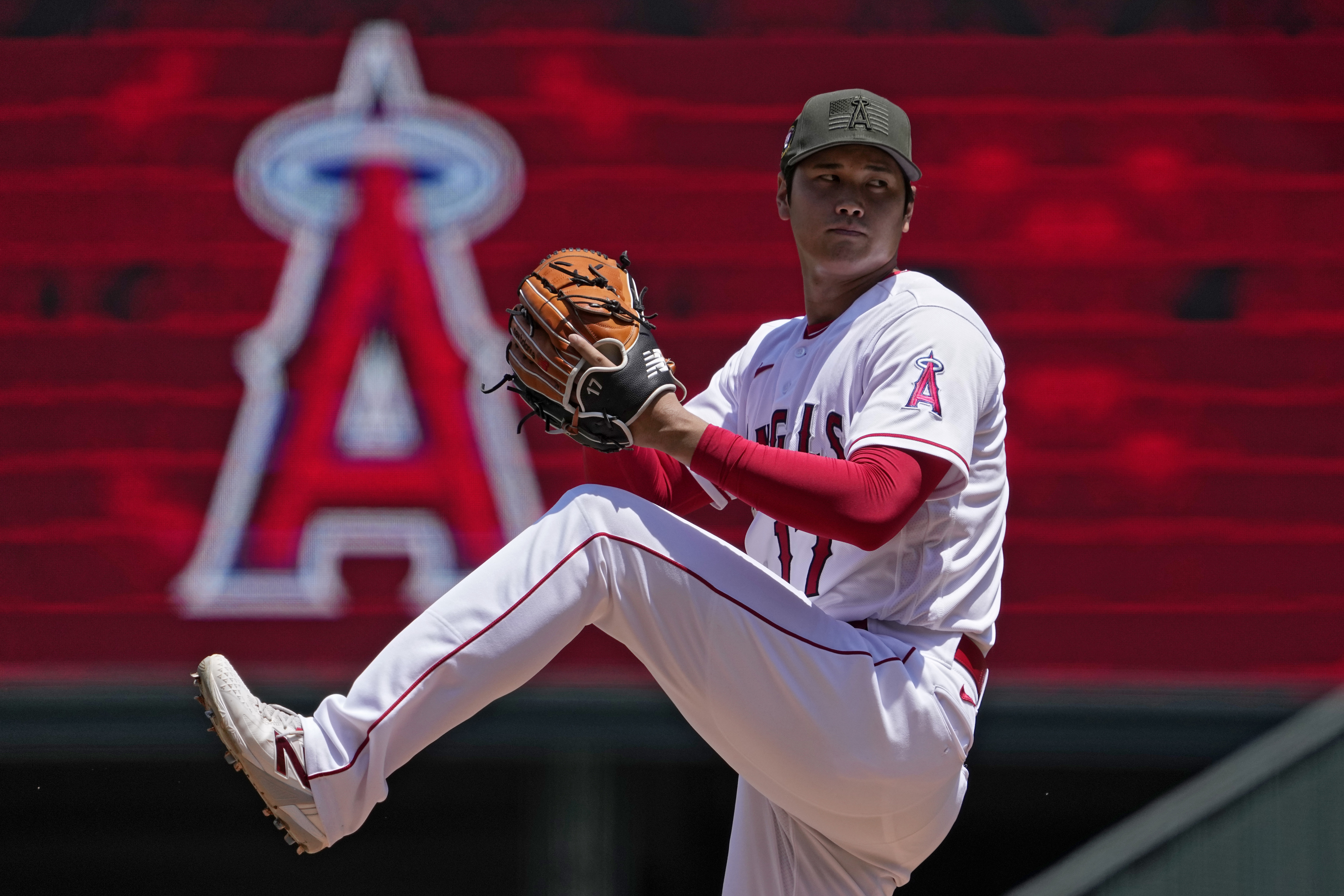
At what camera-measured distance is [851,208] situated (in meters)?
2.22

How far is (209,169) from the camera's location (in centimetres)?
379

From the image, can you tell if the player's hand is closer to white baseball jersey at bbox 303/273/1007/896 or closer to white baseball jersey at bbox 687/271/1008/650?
white baseball jersey at bbox 303/273/1007/896

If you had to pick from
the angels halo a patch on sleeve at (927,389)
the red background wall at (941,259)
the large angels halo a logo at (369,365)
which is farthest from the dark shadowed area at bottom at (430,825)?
the angels halo a patch on sleeve at (927,389)

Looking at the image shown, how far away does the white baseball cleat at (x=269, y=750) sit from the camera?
5.85 ft

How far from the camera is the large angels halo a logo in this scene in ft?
12.1

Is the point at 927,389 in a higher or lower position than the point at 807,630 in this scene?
higher

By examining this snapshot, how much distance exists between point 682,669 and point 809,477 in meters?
0.33

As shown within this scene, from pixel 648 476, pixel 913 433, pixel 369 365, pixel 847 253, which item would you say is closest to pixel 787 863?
pixel 648 476

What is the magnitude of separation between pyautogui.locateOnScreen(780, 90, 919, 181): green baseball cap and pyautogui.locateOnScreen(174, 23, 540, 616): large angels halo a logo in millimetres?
1662

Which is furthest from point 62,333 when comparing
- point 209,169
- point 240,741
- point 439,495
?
point 240,741

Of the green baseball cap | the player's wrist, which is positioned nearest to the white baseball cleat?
the player's wrist

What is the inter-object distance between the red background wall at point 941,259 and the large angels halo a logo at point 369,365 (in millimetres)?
77

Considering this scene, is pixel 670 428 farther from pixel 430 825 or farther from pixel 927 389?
pixel 430 825

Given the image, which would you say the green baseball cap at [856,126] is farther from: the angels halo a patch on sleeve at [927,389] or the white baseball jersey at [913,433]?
the angels halo a patch on sleeve at [927,389]
